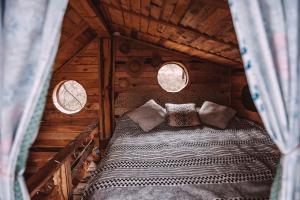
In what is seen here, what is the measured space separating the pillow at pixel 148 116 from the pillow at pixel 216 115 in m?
0.58

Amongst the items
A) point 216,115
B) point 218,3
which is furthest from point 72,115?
point 218,3

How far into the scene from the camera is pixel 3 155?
0.84 metres

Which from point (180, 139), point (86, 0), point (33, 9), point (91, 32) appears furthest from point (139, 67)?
point (33, 9)

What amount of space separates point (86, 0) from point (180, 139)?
5.62ft

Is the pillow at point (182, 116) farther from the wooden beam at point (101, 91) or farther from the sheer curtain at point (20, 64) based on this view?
the sheer curtain at point (20, 64)

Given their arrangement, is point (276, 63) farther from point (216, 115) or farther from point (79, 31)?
point (79, 31)

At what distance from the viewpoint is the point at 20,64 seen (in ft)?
2.78

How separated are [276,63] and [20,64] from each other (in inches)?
38.3

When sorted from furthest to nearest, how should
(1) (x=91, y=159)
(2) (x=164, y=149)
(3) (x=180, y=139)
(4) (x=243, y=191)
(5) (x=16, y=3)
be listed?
(1) (x=91, y=159), (3) (x=180, y=139), (2) (x=164, y=149), (4) (x=243, y=191), (5) (x=16, y=3)

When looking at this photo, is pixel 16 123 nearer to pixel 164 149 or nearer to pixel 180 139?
pixel 164 149

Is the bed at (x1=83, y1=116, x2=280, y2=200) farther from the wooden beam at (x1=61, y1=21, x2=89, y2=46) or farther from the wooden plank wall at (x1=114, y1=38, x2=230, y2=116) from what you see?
the wooden beam at (x1=61, y1=21, x2=89, y2=46)

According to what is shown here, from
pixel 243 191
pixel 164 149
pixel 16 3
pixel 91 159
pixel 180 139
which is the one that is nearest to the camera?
pixel 16 3

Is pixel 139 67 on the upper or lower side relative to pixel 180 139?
upper

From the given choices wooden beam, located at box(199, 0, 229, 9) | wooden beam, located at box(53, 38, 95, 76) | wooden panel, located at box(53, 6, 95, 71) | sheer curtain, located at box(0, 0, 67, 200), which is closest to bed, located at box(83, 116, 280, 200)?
sheer curtain, located at box(0, 0, 67, 200)
